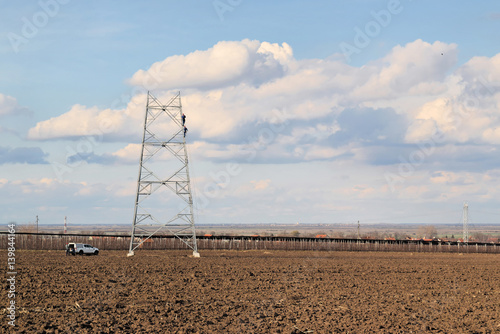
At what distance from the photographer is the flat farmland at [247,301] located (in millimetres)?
19766

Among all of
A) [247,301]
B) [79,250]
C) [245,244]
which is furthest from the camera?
[245,244]

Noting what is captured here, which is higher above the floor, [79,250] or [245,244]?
[79,250]

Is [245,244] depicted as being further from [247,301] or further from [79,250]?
[247,301]

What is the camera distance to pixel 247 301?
83.1 ft

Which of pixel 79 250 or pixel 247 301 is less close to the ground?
pixel 79 250

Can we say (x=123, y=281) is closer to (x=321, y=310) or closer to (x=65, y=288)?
(x=65, y=288)

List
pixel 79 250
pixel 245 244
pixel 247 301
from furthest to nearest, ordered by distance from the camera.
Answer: pixel 245 244
pixel 79 250
pixel 247 301

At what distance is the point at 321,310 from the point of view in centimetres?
2298

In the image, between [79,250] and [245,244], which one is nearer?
[79,250]

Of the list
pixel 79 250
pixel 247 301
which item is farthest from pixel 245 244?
pixel 247 301

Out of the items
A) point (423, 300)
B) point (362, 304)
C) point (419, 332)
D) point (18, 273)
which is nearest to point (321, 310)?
point (362, 304)

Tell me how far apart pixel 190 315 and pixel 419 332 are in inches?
316

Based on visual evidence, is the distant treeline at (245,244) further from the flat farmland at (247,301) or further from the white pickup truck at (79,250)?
the flat farmland at (247,301)

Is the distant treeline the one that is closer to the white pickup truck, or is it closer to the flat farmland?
the white pickup truck
